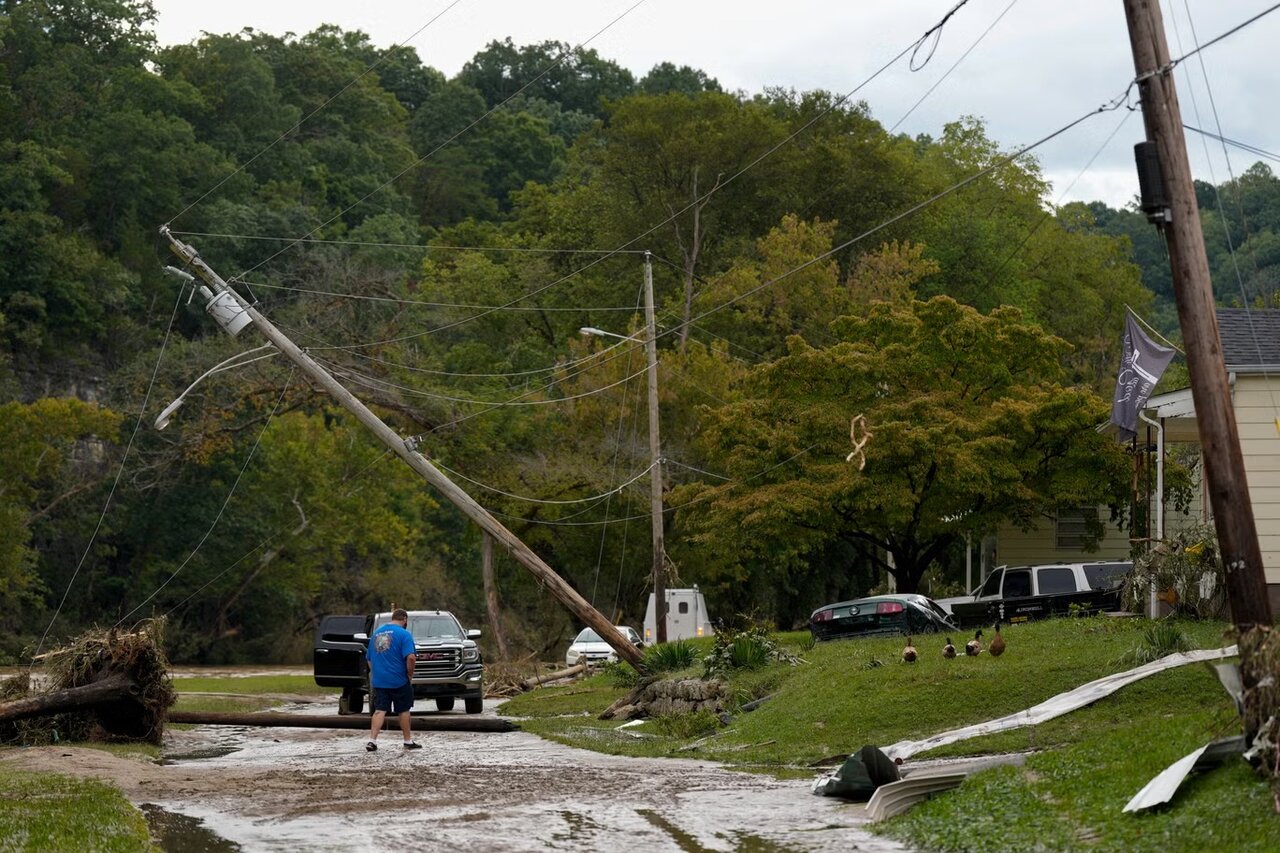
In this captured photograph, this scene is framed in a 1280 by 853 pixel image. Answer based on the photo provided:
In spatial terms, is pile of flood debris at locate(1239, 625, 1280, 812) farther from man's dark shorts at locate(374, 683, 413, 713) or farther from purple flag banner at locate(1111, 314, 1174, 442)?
purple flag banner at locate(1111, 314, 1174, 442)

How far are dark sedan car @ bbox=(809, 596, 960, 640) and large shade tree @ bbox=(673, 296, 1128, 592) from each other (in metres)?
6.64

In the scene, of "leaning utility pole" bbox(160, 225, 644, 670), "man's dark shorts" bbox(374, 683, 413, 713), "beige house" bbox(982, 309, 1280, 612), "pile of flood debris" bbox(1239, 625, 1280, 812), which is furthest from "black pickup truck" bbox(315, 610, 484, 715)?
"pile of flood debris" bbox(1239, 625, 1280, 812)

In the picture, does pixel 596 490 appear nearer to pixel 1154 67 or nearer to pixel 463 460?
pixel 463 460

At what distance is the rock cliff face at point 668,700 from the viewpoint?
79.7 ft

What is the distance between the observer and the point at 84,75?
8919cm

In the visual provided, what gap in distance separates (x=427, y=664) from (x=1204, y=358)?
1851 centimetres

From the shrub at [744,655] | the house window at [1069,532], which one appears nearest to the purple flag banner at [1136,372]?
the shrub at [744,655]

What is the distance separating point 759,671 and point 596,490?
2671 centimetres

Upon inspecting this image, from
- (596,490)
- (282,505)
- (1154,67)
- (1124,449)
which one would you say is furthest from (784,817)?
(282,505)

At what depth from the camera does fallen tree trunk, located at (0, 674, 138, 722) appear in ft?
67.3

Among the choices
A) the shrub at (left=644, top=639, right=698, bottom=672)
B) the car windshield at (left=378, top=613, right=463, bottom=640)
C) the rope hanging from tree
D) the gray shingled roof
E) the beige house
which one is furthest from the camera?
the rope hanging from tree

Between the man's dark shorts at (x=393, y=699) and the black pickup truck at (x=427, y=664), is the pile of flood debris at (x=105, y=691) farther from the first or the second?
the black pickup truck at (x=427, y=664)

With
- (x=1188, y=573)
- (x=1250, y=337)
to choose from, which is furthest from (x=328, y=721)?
(x=1250, y=337)

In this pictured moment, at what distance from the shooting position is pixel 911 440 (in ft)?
114
